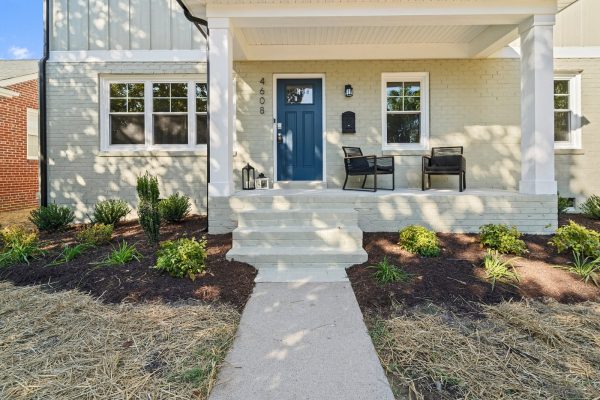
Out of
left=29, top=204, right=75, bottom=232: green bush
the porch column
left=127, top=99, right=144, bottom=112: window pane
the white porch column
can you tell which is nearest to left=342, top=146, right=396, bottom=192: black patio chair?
the porch column

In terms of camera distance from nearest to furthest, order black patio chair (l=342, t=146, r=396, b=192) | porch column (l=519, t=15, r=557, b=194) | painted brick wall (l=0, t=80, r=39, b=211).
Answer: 1. porch column (l=519, t=15, r=557, b=194)
2. black patio chair (l=342, t=146, r=396, b=192)
3. painted brick wall (l=0, t=80, r=39, b=211)

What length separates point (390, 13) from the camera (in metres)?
4.64

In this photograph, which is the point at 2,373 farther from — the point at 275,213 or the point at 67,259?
the point at 275,213

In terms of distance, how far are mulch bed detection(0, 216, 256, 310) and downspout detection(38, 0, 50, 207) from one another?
3.07 metres

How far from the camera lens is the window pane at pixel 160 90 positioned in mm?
6770

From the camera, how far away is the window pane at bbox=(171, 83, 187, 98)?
677 centimetres

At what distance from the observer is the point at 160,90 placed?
6770 millimetres

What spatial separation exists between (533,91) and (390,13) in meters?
2.34

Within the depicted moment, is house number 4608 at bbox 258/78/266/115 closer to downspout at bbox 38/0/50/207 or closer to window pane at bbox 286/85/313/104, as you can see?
window pane at bbox 286/85/313/104

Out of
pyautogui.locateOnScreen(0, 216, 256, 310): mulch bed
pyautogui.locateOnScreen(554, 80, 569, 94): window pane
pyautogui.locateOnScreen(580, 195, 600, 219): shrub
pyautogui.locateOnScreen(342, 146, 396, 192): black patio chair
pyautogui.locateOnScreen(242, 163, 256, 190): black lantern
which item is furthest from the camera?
pyautogui.locateOnScreen(554, 80, 569, 94): window pane

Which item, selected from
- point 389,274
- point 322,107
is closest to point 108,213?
point 322,107

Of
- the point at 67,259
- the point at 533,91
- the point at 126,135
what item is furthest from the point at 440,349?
the point at 126,135

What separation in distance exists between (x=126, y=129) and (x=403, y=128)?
18.6ft

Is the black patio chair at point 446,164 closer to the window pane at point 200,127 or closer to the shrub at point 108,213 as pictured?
the window pane at point 200,127
